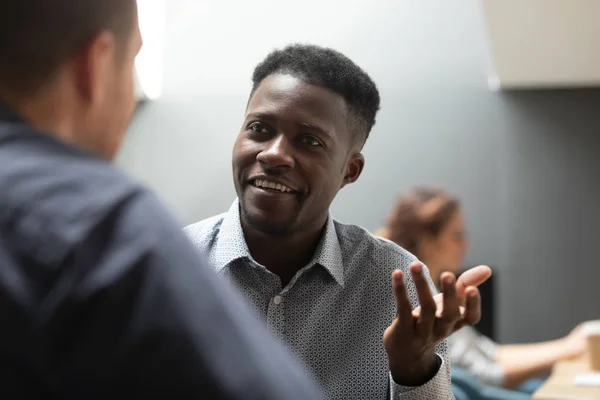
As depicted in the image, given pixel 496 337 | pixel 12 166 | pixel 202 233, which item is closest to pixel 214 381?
pixel 12 166

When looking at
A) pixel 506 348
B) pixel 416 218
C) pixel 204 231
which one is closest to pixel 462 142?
pixel 506 348

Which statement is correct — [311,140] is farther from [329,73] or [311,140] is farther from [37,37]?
[37,37]

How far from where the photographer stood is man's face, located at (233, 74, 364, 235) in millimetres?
1058

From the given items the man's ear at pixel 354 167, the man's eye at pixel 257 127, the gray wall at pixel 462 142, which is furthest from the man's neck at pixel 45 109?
the gray wall at pixel 462 142

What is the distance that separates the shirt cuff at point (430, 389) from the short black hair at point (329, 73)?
15.3 inches

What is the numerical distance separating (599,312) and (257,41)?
223cm

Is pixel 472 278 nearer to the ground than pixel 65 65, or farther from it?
nearer to the ground

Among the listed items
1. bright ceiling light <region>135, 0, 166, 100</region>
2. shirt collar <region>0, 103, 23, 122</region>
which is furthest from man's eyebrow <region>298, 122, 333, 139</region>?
bright ceiling light <region>135, 0, 166, 100</region>

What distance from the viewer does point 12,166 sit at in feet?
1.49

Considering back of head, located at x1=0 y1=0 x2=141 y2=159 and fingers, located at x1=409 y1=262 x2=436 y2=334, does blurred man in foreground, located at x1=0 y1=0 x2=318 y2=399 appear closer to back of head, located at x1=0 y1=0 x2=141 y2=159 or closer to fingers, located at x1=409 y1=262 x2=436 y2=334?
back of head, located at x1=0 y1=0 x2=141 y2=159

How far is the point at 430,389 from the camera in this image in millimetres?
985

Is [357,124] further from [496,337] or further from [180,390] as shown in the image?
[496,337]

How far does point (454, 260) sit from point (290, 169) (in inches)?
49.1

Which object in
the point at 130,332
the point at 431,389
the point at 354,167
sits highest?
the point at 130,332
